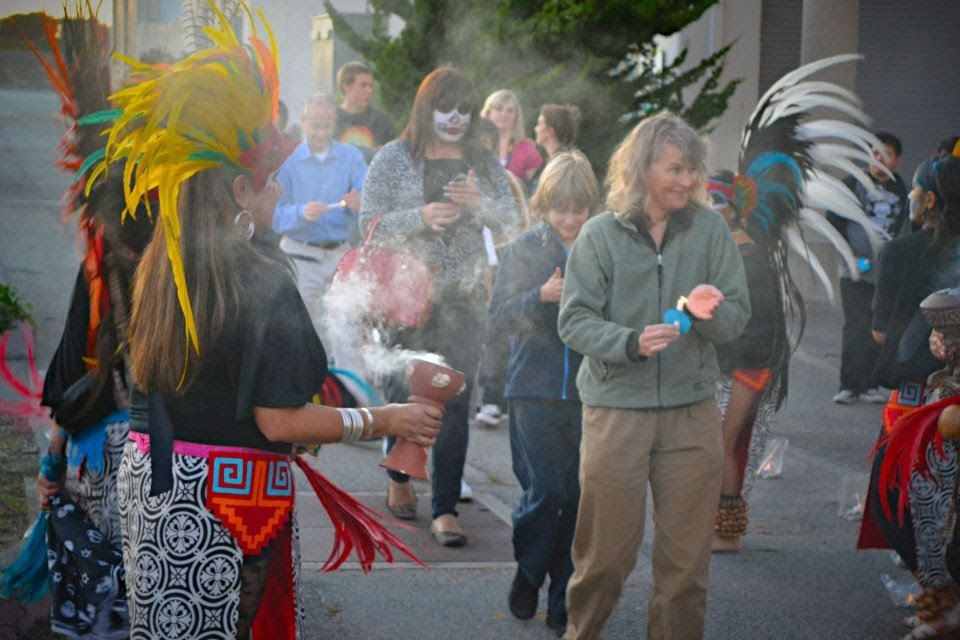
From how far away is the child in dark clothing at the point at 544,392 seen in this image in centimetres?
475

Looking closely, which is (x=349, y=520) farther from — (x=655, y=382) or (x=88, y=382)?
(x=655, y=382)

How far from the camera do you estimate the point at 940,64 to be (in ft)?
50.9

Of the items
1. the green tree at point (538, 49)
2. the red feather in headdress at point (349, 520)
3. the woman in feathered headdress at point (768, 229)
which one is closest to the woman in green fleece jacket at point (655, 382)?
the red feather in headdress at point (349, 520)

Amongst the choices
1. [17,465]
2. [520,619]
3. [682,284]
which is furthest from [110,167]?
[17,465]

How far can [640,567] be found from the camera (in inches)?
223

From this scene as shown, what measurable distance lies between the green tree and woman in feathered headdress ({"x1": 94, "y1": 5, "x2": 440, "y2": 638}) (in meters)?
7.43

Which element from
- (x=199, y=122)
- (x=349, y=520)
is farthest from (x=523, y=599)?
(x=199, y=122)

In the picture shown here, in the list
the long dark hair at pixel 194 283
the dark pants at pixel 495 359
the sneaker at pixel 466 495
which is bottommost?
the sneaker at pixel 466 495

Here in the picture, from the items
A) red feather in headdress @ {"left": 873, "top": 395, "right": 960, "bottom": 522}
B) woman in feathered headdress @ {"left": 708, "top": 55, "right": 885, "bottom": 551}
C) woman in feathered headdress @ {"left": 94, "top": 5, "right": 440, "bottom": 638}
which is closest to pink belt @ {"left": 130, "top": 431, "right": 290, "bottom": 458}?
woman in feathered headdress @ {"left": 94, "top": 5, "right": 440, "bottom": 638}

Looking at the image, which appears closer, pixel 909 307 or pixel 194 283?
pixel 194 283

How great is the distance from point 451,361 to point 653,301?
1.80 m

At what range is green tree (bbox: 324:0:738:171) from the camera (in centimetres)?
1041

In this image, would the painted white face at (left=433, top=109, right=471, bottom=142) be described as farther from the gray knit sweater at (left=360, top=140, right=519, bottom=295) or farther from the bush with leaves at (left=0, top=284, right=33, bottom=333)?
the bush with leaves at (left=0, top=284, right=33, bottom=333)

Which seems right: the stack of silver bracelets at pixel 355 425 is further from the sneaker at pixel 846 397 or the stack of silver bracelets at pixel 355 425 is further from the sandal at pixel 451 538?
the sneaker at pixel 846 397
